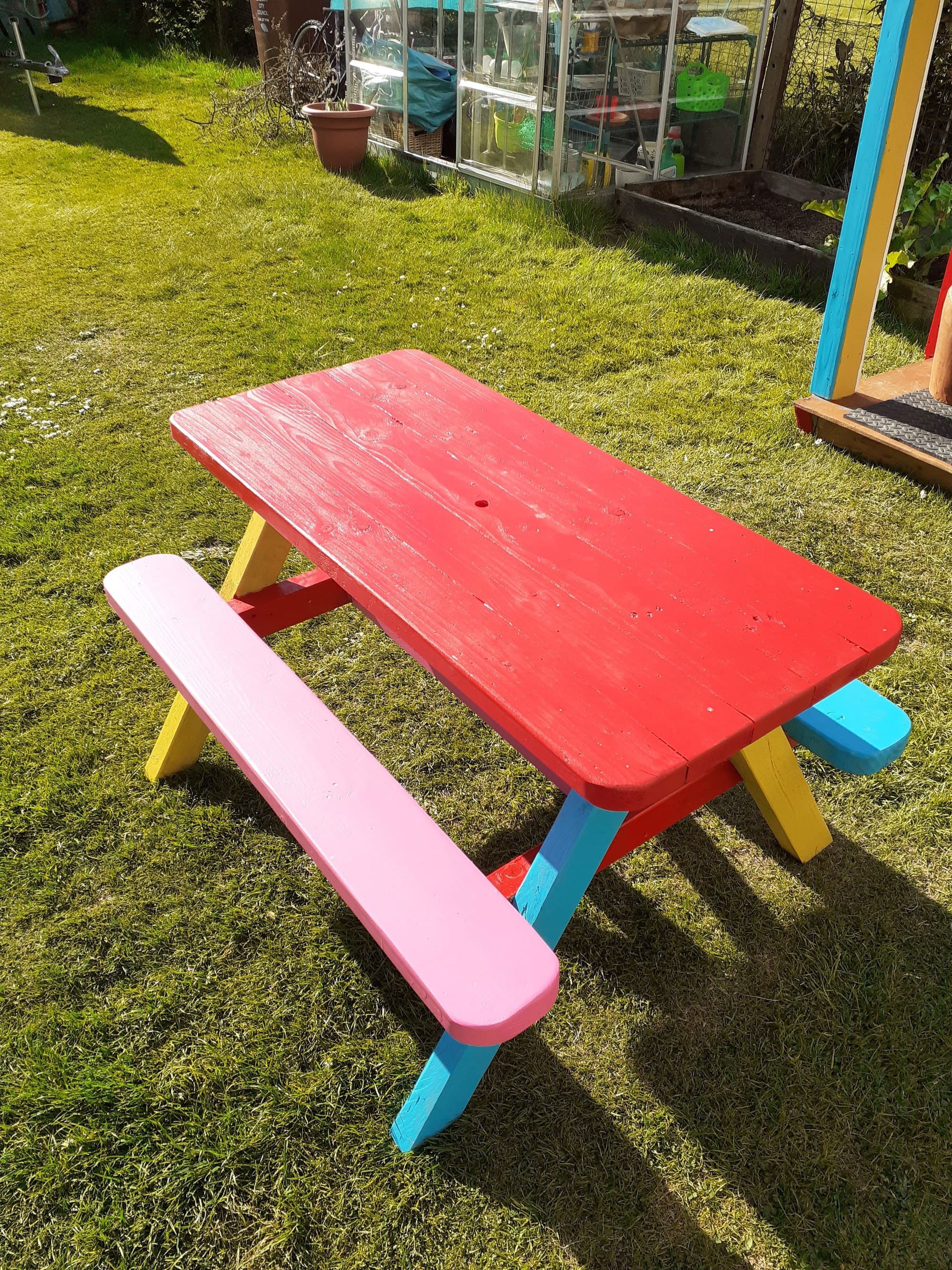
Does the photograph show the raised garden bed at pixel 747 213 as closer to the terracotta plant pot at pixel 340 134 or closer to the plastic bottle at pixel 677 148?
the plastic bottle at pixel 677 148

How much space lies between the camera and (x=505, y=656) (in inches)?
60.2

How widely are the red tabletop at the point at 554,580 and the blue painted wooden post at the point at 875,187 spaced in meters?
2.07

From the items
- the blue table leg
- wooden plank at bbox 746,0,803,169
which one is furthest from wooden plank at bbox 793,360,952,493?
wooden plank at bbox 746,0,803,169

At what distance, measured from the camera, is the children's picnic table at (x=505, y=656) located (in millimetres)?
1363

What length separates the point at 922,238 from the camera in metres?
4.71

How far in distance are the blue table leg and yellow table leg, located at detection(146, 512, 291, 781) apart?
40.9 inches

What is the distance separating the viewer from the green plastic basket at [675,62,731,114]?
6.02m

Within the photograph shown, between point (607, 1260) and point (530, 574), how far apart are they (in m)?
1.15

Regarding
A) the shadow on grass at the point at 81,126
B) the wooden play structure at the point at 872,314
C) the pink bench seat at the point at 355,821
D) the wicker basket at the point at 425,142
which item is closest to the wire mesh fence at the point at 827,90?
the wicker basket at the point at 425,142

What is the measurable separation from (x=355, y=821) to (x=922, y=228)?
4658mm

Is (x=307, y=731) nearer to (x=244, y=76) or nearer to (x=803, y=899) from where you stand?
(x=803, y=899)

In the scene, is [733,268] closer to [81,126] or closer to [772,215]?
[772,215]

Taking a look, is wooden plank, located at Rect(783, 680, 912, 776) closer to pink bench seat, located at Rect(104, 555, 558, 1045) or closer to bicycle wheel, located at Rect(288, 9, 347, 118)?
pink bench seat, located at Rect(104, 555, 558, 1045)

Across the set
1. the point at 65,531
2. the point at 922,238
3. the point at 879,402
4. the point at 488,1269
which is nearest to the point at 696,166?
the point at 922,238
